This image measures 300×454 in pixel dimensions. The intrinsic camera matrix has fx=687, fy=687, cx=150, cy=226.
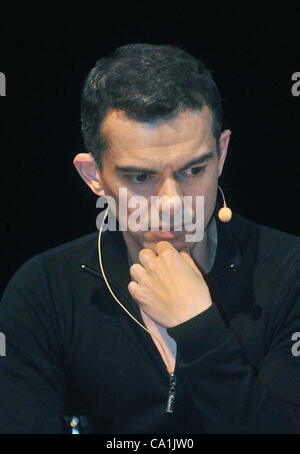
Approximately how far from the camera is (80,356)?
2.75 metres

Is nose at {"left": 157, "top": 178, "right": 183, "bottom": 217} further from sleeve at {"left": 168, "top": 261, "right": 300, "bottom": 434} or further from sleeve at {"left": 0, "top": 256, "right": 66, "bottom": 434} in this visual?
sleeve at {"left": 0, "top": 256, "right": 66, "bottom": 434}

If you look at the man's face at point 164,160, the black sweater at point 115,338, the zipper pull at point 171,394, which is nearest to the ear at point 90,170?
the man's face at point 164,160

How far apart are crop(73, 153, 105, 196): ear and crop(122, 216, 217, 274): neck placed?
0.81ft

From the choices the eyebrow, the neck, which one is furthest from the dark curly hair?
the neck

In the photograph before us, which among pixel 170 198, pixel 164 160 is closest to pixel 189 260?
pixel 170 198

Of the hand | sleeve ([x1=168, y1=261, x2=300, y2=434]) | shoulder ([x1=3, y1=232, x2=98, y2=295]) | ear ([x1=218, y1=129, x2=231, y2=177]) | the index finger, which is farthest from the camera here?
shoulder ([x1=3, y1=232, x2=98, y2=295])

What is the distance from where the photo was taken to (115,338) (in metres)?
2.76

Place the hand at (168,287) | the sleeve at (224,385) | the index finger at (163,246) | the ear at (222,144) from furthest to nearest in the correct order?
the ear at (222,144) → the index finger at (163,246) → the hand at (168,287) → the sleeve at (224,385)

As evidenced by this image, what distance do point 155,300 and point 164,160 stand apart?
519 millimetres

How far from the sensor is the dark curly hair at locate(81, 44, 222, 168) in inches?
96.5

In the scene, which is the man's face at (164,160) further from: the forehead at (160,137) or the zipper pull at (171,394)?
the zipper pull at (171,394)

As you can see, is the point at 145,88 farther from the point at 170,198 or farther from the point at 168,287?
the point at 168,287

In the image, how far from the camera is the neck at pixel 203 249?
2.86m

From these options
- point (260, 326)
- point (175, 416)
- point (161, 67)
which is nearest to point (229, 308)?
point (260, 326)
